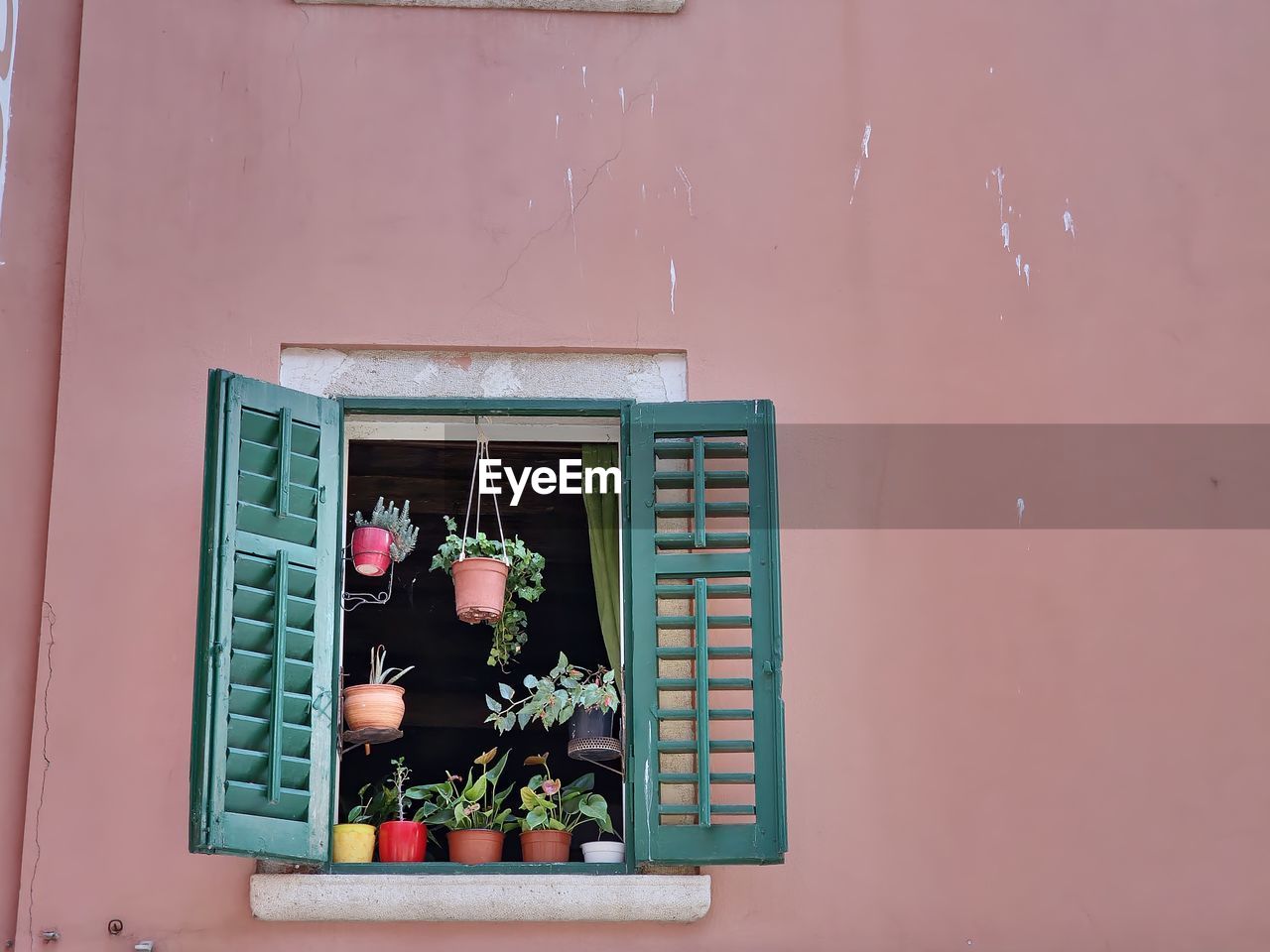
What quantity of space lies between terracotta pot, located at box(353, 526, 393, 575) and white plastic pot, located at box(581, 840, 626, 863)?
1.08 meters

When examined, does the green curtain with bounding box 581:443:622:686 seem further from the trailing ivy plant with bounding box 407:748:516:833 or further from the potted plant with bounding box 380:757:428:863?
the potted plant with bounding box 380:757:428:863

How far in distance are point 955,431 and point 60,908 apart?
293 cm

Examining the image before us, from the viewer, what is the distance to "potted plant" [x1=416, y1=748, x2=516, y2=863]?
5.45 metres

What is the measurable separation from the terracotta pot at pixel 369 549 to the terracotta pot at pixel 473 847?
866 millimetres

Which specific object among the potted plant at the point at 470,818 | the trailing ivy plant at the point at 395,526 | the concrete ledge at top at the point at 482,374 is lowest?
the potted plant at the point at 470,818

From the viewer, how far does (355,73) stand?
238 inches

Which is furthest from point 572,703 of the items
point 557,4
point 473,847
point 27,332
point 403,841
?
point 557,4

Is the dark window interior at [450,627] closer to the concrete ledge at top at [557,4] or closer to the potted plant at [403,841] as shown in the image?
the potted plant at [403,841]

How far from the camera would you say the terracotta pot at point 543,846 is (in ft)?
18.0

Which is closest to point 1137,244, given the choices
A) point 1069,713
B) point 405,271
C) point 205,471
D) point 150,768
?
point 1069,713

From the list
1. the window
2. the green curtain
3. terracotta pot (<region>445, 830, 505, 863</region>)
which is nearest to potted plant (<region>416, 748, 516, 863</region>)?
terracotta pot (<region>445, 830, 505, 863</region>)

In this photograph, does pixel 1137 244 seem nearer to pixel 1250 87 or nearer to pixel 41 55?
pixel 1250 87

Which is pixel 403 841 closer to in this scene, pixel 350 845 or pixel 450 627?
pixel 350 845

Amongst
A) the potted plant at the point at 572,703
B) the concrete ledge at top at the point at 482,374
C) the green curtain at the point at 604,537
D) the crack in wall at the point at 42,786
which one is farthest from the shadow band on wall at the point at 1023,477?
the crack in wall at the point at 42,786
